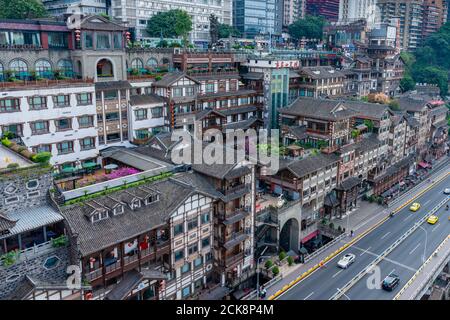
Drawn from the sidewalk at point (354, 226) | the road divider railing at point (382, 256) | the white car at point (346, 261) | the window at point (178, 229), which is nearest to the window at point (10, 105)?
A: the window at point (178, 229)

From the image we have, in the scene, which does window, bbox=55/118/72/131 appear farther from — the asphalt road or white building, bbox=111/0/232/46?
white building, bbox=111/0/232/46

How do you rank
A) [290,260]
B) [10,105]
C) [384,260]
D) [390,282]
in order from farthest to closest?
[384,260]
[290,260]
[10,105]
[390,282]

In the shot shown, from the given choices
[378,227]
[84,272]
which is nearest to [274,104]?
[378,227]

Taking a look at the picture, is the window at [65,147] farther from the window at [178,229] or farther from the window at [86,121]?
the window at [178,229]

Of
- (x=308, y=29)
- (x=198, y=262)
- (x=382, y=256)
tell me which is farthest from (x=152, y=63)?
(x=308, y=29)

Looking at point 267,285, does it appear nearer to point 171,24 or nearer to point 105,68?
point 105,68

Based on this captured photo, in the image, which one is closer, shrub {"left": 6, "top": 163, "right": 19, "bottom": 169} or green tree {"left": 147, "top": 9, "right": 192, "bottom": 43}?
shrub {"left": 6, "top": 163, "right": 19, "bottom": 169}

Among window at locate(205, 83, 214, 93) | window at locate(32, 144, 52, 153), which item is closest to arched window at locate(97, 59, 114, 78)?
window at locate(32, 144, 52, 153)
